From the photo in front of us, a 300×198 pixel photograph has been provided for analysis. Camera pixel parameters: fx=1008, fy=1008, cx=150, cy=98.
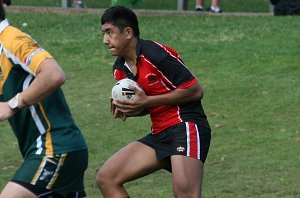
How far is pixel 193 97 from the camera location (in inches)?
287

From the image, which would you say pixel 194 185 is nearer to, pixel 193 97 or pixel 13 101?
pixel 193 97

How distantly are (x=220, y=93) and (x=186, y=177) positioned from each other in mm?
6766

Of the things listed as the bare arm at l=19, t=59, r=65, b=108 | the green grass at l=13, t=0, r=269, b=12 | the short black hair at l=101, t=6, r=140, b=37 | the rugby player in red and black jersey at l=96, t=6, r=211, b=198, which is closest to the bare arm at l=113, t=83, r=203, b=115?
the rugby player in red and black jersey at l=96, t=6, r=211, b=198

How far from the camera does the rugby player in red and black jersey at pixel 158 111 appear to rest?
7.18 meters

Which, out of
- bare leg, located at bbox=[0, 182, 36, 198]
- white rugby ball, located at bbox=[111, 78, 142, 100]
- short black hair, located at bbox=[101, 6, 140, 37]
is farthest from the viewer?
short black hair, located at bbox=[101, 6, 140, 37]

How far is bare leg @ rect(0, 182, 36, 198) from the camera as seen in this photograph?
6026 mm

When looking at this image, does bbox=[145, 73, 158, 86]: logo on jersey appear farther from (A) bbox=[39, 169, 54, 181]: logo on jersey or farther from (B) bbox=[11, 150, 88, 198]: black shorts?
(A) bbox=[39, 169, 54, 181]: logo on jersey

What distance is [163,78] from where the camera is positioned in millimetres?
7262

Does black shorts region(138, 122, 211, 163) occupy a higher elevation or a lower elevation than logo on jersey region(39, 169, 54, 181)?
lower

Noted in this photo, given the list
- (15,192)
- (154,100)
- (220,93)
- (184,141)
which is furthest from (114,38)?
(220,93)

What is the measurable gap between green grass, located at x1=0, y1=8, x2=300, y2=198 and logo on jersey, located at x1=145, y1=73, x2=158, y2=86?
2.21 metres

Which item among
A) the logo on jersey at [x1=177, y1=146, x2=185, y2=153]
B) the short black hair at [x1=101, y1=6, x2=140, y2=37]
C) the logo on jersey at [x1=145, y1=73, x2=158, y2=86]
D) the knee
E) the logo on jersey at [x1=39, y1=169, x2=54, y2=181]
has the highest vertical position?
the short black hair at [x1=101, y1=6, x2=140, y2=37]

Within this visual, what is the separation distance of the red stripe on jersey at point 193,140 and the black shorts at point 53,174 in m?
1.15

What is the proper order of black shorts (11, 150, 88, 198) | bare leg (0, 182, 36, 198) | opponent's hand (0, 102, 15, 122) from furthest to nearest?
1. black shorts (11, 150, 88, 198)
2. bare leg (0, 182, 36, 198)
3. opponent's hand (0, 102, 15, 122)
